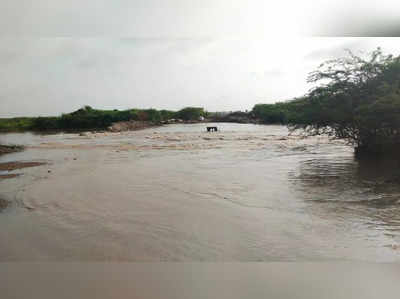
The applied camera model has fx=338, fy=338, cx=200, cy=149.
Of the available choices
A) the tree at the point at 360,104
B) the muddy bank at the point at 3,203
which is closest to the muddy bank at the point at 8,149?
the muddy bank at the point at 3,203

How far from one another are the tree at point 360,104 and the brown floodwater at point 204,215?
87 cm

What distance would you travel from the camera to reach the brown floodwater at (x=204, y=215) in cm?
182

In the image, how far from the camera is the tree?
497 cm

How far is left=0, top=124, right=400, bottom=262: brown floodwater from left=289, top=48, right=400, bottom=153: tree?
2.84ft

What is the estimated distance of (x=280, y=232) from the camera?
6.87 feet

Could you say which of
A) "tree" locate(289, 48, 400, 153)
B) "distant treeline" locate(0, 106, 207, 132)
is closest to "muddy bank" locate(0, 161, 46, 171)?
"tree" locate(289, 48, 400, 153)

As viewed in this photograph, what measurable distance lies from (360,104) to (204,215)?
4.17m

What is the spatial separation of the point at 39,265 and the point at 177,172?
303cm

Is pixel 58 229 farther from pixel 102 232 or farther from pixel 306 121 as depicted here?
pixel 306 121

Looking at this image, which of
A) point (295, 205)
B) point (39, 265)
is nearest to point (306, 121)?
point (295, 205)

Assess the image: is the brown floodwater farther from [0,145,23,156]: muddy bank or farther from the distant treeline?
the distant treeline

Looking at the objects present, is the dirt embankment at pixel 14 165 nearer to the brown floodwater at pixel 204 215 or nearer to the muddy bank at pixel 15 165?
the muddy bank at pixel 15 165

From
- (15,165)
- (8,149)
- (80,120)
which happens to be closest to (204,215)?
(15,165)

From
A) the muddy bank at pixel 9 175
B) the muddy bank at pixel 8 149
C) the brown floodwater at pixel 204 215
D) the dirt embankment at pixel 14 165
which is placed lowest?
the brown floodwater at pixel 204 215
